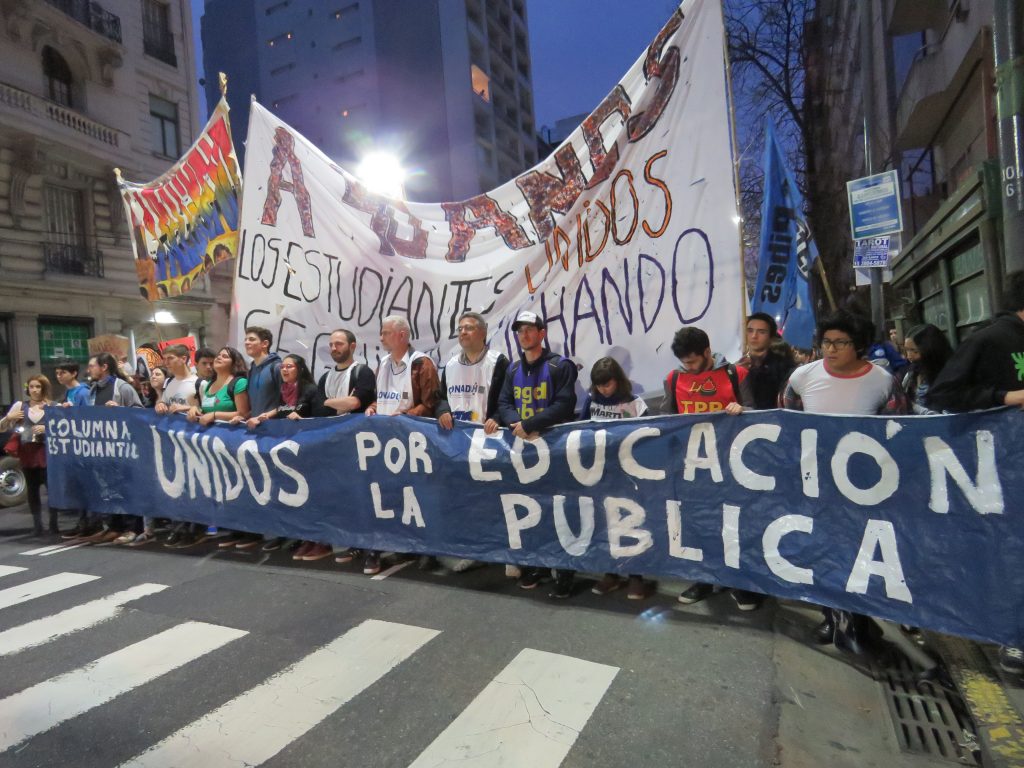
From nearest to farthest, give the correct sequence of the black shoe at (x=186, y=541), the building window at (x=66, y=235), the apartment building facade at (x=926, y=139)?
1. the black shoe at (x=186, y=541)
2. the apartment building facade at (x=926, y=139)
3. the building window at (x=66, y=235)

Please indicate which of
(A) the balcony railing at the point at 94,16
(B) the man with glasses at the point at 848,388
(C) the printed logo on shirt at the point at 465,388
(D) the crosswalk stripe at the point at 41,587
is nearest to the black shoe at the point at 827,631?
(B) the man with glasses at the point at 848,388

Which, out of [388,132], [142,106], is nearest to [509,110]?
[388,132]

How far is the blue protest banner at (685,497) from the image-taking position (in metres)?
2.93

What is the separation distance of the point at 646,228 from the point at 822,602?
237 cm

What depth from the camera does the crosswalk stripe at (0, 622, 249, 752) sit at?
3000 mm

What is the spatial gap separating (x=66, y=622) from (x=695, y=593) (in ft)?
13.3

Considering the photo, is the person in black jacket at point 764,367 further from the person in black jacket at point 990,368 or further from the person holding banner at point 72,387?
the person holding banner at point 72,387

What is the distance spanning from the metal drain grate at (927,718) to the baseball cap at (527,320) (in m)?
2.74

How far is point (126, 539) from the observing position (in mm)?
6426

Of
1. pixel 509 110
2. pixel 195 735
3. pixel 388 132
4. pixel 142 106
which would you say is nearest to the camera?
pixel 195 735

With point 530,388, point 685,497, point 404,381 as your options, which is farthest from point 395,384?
point 685,497

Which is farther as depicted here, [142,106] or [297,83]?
[297,83]

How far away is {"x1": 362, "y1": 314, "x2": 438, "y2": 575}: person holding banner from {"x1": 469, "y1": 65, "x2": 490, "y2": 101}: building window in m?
50.8

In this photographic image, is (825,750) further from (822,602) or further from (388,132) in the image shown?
(388,132)
